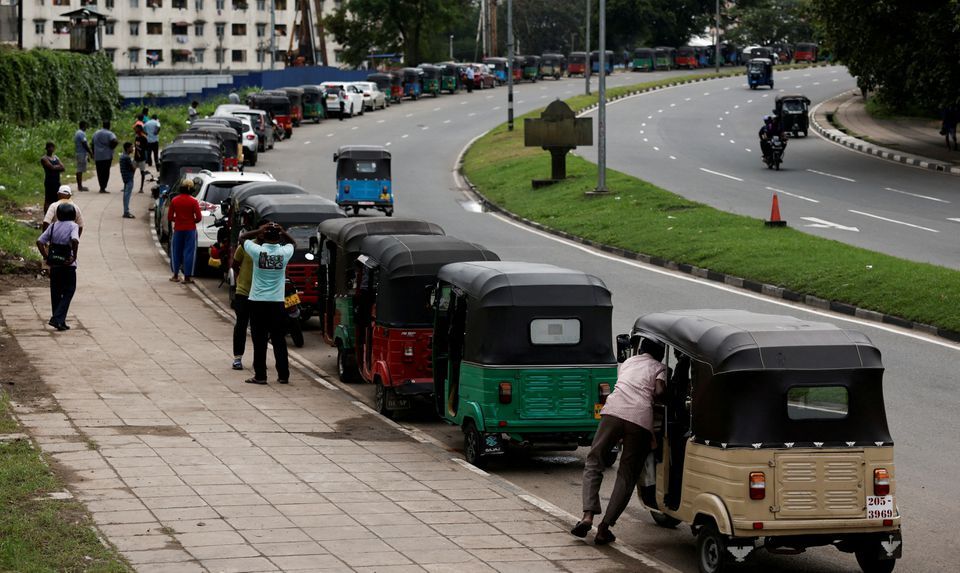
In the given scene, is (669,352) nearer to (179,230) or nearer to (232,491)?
(232,491)

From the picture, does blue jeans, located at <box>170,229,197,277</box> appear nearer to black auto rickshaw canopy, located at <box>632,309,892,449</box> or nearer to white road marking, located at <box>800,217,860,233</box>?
white road marking, located at <box>800,217,860,233</box>

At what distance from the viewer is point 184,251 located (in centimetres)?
2528

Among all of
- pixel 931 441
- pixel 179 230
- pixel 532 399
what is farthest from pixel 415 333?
pixel 179 230

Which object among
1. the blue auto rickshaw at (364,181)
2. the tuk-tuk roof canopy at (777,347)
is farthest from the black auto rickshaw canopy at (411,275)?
the blue auto rickshaw at (364,181)

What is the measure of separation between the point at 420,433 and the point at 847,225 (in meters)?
20.0

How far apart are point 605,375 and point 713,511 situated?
3800 mm

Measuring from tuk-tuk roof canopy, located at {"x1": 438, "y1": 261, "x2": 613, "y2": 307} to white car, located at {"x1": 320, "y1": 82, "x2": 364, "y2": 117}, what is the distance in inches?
2439

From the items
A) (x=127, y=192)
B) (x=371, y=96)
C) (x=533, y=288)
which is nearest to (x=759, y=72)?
(x=371, y=96)

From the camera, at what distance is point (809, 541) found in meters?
9.53

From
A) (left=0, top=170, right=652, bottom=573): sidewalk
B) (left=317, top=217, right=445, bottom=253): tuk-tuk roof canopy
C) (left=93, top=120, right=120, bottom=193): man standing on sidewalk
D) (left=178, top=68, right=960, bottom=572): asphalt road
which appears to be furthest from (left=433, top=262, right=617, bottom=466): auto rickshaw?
(left=93, top=120, right=120, bottom=193): man standing on sidewalk

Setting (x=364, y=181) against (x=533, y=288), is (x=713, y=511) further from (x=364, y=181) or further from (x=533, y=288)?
(x=364, y=181)

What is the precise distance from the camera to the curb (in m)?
45.4

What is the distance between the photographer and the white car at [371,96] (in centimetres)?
7925

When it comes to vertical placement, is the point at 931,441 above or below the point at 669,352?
below
